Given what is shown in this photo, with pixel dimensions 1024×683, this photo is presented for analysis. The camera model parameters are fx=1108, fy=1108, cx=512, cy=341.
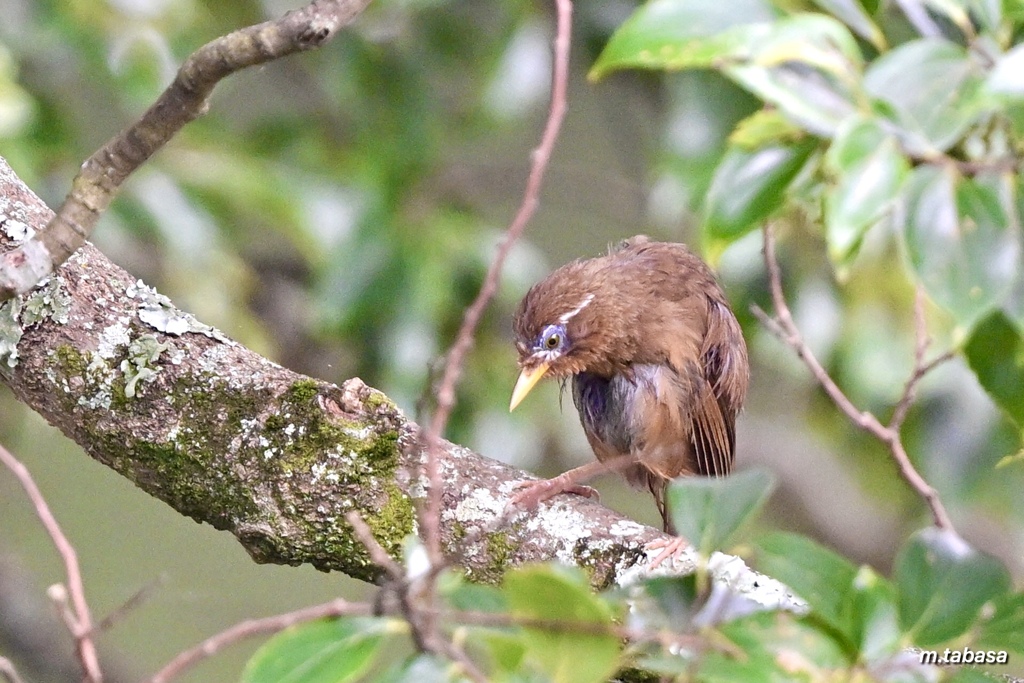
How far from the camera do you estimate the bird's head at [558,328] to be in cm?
265

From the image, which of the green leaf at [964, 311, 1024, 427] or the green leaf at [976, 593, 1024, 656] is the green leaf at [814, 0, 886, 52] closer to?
the green leaf at [964, 311, 1024, 427]

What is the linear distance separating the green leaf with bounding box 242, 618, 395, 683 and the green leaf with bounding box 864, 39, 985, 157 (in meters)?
0.62

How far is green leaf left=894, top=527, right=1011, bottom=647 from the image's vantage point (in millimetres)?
1024

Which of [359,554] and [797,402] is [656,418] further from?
[797,402]

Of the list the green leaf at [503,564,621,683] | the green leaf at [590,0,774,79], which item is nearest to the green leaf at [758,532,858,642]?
the green leaf at [503,564,621,683]

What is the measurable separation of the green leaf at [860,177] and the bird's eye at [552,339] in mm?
1729

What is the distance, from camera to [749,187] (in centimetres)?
107

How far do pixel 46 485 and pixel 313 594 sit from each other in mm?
1452

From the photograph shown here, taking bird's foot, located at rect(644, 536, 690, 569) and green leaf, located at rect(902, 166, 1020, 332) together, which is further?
bird's foot, located at rect(644, 536, 690, 569)

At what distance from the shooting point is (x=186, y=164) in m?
3.27

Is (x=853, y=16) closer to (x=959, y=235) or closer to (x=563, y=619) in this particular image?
(x=959, y=235)

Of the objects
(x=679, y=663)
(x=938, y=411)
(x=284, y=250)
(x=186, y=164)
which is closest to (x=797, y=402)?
(x=938, y=411)

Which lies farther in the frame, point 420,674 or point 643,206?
point 643,206

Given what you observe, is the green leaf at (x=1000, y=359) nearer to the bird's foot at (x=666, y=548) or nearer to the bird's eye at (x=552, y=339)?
the bird's foot at (x=666, y=548)
